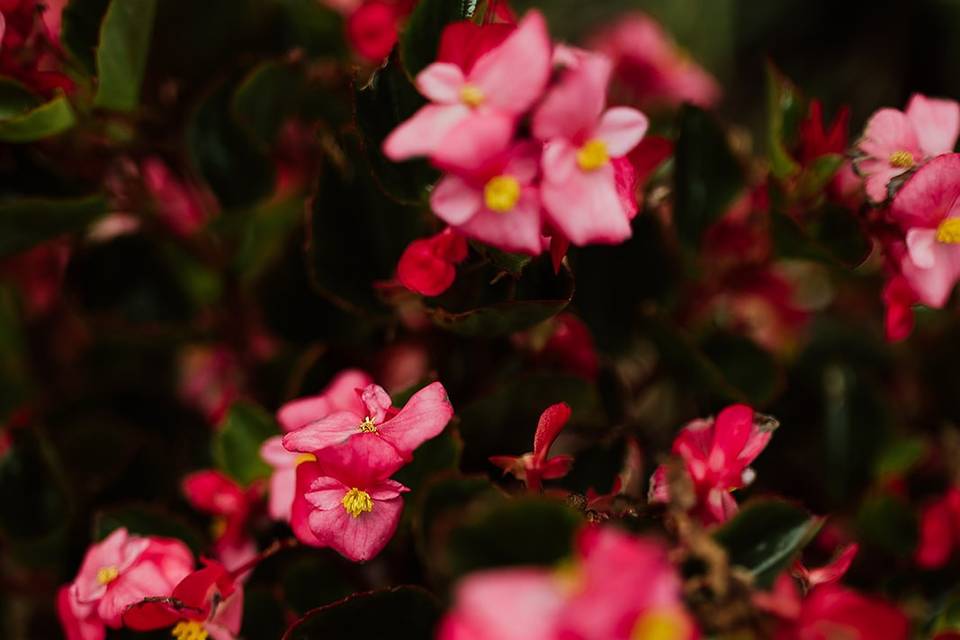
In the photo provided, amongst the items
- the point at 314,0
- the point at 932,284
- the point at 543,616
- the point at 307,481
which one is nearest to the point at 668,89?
the point at 314,0

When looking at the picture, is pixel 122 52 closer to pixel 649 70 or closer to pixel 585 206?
pixel 585 206

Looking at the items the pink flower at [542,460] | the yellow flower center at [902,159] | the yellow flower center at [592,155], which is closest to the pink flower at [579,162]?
the yellow flower center at [592,155]

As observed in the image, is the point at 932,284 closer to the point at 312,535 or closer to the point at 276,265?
the point at 312,535

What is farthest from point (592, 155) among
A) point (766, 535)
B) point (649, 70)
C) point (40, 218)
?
point (649, 70)

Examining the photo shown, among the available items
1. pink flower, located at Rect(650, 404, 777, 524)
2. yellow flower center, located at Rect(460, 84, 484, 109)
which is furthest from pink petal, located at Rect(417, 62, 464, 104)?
pink flower, located at Rect(650, 404, 777, 524)

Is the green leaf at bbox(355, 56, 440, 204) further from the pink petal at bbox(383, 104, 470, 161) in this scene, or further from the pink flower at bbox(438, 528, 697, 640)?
the pink flower at bbox(438, 528, 697, 640)

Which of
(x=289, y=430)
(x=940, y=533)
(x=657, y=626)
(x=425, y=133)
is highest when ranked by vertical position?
(x=425, y=133)

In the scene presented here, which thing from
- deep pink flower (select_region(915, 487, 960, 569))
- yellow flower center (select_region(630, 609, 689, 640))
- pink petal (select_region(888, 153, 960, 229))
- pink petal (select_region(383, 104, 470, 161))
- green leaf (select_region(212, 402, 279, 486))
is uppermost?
pink petal (select_region(383, 104, 470, 161))
